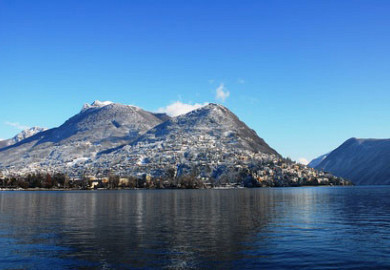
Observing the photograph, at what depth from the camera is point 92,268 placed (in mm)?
35625

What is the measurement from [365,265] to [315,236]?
55.9 feet

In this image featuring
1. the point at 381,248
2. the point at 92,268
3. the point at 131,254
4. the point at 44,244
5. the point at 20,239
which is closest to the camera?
the point at 92,268

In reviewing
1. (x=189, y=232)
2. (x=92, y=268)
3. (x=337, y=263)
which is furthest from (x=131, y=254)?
→ (x=337, y=263)

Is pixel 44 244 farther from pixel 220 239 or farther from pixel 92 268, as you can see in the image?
pixel 220 239

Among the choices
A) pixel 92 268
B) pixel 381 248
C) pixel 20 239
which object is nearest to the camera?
pixel 92 268

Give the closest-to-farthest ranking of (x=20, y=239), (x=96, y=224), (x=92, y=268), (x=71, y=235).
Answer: (x=92, y=268), (x=20, y=239), (x=71, y=235), (x=96, y=224)

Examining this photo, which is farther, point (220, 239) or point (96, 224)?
point (96, 224)

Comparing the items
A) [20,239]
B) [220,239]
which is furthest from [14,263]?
[220,239]

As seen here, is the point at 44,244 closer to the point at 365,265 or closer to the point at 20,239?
the point at 20,239

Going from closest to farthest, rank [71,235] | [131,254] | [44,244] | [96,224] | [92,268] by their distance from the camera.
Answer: [92,268] < [131,254] < [44,244] < [71,235] < [96,224]

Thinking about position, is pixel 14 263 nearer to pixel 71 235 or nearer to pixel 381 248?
pixel 71 235

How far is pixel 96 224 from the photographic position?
6919 centimetres

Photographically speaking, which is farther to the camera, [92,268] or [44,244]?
[44,244]

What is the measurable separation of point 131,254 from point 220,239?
1456 cm
